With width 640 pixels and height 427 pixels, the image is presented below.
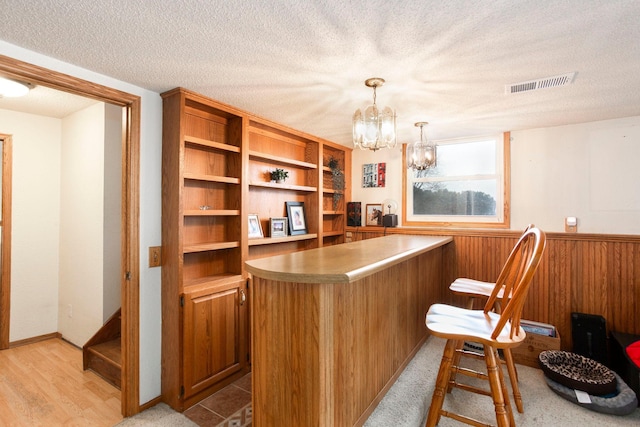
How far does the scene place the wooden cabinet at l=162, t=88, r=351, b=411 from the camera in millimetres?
2221

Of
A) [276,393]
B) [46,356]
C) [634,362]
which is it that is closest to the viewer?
[276,393]

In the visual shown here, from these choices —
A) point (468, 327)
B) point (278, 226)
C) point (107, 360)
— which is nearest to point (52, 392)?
point (107, 360)

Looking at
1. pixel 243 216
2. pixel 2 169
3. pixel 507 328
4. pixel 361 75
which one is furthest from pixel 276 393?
pixel 2 169

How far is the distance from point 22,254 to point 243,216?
248 cm

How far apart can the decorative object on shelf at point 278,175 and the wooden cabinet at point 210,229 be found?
3.3 inches

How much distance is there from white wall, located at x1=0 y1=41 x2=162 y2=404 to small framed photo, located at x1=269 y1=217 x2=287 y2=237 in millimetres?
1153

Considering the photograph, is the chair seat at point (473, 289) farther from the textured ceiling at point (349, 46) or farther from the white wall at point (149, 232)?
the white wall at point (149, 232)

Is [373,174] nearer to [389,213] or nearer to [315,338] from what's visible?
[389,213]

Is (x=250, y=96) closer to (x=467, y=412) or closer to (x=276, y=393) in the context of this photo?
(x=276, y=393)

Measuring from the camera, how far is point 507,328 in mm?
1586

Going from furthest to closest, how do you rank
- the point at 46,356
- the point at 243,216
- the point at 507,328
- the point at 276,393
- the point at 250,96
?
the point at 46,356
the point at 243,216
the point at 250,96
the point at 507,328
the point at 276,393

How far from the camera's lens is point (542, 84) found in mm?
2109

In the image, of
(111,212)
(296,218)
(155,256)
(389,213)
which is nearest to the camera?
(155,256)

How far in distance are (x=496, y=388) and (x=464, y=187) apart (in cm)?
253
